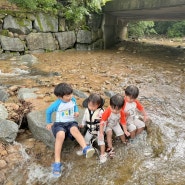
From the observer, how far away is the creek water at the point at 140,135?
9.33 feet

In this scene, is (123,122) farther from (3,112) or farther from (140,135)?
(3,112)

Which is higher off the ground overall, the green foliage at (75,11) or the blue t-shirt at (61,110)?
the green foliage at (75,11)

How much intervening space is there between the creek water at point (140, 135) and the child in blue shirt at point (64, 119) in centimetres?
24

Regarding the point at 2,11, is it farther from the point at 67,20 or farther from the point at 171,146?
the point at 171,146

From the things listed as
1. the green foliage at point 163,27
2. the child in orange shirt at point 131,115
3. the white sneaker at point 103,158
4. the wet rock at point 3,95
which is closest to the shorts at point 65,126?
the white sneaker at point 103,158

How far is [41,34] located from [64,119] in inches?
302

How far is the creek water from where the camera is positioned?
2.84 metres

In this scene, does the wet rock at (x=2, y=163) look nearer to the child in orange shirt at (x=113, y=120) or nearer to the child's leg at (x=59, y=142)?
the child's leg at (x=59, y=142)

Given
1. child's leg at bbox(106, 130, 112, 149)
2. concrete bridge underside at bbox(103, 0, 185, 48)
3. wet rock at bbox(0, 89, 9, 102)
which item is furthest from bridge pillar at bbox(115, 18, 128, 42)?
child's leg at bbox(106, 130, 112, 149)

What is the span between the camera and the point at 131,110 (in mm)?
3520

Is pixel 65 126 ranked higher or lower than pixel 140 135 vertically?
higher

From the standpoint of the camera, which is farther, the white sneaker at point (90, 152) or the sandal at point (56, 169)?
the white sneaker at point (90, 152)

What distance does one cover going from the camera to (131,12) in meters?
11.0

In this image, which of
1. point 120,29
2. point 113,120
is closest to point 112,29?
point 120,29
